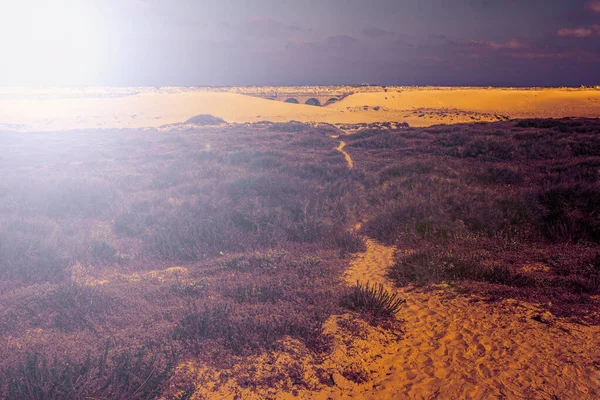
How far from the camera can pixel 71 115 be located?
5066 centimetres

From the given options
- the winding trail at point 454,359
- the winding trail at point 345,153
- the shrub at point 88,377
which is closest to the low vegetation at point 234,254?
the shrub at point 88,377

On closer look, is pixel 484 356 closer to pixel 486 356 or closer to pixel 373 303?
pixel 486 356

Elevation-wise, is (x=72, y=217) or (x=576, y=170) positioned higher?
(x=576, y=170)

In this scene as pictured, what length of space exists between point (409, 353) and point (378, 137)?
77.9 feet

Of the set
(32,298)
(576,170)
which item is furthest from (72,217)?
(576,170)

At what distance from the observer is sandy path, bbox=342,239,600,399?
3.93 meters

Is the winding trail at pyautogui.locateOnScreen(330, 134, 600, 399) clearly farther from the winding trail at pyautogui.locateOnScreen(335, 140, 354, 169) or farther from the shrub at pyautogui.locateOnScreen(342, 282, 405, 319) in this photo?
the winding trail at pyautogui.locateOnScreen(335, 140, 354, 169)

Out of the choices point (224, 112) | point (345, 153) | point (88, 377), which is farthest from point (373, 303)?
point (224, 112)

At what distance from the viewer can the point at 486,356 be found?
448 centimetres

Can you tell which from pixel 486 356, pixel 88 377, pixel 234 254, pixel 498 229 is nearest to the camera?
pixel 88 377

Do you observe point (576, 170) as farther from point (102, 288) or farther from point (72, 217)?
point (72, 217)

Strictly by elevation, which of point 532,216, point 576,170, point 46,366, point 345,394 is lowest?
point 345,394

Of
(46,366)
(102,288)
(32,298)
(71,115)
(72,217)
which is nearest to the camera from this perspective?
(46,366)

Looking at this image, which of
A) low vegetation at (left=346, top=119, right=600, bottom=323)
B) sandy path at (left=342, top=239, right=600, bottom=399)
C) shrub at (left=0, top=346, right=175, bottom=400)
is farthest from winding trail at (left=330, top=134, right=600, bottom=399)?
shrub at (left=0, top=346, right=175, bottom=400)
